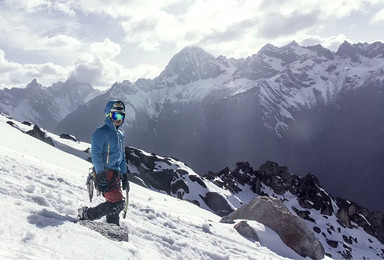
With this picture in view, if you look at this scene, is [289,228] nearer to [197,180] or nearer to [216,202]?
[216,202]

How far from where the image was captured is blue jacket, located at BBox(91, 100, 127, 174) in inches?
353

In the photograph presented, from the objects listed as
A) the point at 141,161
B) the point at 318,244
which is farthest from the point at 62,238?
the point at 141,161

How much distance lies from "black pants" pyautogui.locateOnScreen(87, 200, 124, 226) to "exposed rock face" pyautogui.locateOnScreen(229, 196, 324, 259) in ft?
41.5

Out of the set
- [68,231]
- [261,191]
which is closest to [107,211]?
[68,231]

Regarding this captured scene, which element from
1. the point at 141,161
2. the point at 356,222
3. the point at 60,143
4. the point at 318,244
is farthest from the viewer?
the point at 356,222

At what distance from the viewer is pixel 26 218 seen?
282 inches

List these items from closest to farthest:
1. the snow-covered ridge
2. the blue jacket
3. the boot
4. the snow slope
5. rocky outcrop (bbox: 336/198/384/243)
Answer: the snow slope < the boot < the blue jacket < the snow-covered ridge < rocky outcrop (bbox: 336/198/384/243)

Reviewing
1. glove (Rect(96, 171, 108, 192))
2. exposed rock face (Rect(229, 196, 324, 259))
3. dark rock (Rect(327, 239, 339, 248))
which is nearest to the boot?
glove (Rect(96, 171, 108, 192))

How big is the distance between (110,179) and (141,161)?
7999cm

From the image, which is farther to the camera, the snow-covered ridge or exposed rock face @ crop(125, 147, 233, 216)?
the snow-covered ridge

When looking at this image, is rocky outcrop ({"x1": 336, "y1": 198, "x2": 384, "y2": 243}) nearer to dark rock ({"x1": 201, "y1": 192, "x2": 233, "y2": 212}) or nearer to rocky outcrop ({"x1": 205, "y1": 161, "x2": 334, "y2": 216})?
rocky outcrop ({"x1": 205, "y1": 161, "x2": 334, "y2": 216})

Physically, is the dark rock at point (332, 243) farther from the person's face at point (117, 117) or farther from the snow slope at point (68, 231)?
the person's face at point (117, 117)

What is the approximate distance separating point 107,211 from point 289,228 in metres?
13.8

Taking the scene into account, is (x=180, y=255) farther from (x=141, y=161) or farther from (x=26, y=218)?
(x=141, y=161)
